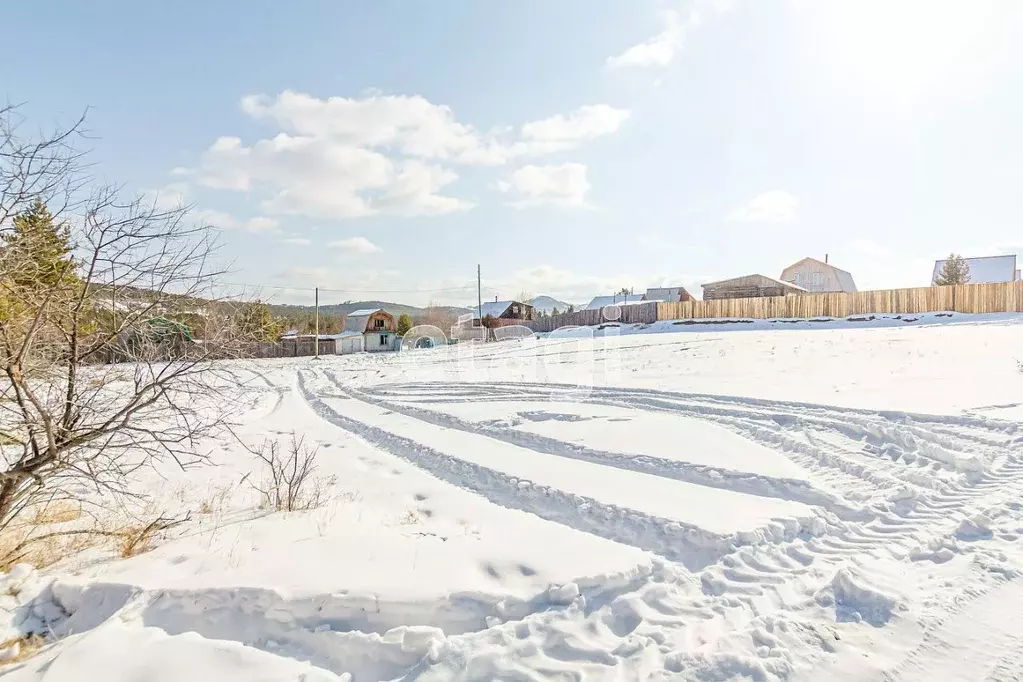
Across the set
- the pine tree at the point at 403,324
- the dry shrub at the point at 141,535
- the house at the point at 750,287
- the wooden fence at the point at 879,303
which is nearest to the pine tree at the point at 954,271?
the house at the point at 750,287

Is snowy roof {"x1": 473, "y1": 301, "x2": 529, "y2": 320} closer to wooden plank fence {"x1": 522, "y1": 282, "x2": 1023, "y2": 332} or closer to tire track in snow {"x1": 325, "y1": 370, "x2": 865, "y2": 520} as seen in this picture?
wooden plank fence {"x1": 522, "y1": 282, "x2": 1023, "y2": 332}

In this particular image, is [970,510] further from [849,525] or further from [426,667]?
[426,667]

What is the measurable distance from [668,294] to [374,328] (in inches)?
1291

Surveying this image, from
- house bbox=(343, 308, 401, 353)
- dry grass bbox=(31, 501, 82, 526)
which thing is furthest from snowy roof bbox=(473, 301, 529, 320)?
dry grass bbox=(31, 501, 82, 526)

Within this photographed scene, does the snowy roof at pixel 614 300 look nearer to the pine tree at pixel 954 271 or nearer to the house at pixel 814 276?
the house at pixel 814 276

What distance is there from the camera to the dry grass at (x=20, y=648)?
10.4 ft

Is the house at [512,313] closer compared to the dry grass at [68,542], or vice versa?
the dry grass at [68,542]

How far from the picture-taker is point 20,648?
329 centimetres

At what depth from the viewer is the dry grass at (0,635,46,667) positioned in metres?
3.18

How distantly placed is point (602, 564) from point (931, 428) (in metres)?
5.96

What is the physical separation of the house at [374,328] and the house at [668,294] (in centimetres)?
2947

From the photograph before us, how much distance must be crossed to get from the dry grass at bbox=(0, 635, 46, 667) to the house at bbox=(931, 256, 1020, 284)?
2171 inches

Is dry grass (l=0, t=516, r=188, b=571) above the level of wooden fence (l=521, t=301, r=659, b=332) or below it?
below

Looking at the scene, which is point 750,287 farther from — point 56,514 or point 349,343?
point 56,514
